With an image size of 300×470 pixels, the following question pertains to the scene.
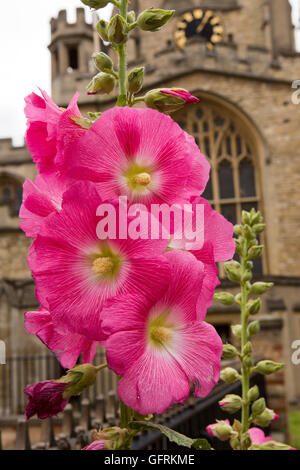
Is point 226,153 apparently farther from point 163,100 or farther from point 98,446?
point 98,446

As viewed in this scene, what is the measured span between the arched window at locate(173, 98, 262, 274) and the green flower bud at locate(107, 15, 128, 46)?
13081 millimetres

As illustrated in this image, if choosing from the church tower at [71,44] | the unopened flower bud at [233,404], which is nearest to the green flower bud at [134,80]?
the unopened flower bud at [233,404]

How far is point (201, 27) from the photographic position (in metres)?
20.0

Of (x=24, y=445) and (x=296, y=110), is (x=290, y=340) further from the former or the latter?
(x=24, y=445)

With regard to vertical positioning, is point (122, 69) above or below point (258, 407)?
above

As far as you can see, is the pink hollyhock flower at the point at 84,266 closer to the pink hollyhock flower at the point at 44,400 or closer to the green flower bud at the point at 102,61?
the pink hollyhock flower at the point at 44,400

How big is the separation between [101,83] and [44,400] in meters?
0.48

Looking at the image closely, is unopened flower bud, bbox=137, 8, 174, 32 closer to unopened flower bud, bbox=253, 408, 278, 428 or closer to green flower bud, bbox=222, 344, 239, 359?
green flower bud, bbox=222, 344, 239, 359

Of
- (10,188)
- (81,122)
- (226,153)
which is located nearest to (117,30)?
(81,122)

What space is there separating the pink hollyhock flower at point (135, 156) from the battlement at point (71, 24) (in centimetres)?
1787

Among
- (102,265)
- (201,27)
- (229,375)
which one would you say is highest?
(201,27)

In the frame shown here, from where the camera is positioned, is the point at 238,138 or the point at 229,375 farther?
the point at 238,138

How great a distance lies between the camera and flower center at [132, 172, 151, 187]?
63 cm
